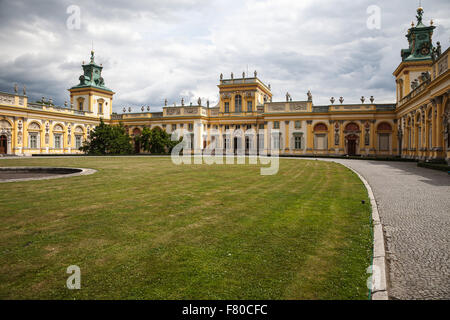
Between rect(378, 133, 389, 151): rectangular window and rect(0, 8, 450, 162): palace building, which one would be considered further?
rect(378, 133, 389, 151): rectangular window

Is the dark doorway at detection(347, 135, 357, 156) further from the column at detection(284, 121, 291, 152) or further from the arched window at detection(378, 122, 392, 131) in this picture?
the column at detection(284, 121, 291, 152)

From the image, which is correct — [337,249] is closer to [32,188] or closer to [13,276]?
[13,276]

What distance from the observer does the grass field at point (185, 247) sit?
127 inches

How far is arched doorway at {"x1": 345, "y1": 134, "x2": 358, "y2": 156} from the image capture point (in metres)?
42.1

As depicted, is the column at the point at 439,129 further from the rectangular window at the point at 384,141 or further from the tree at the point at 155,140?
the tree at the point at 155,140

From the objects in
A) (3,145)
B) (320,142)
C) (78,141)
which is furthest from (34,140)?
(320,142)

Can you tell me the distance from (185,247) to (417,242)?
3970mm

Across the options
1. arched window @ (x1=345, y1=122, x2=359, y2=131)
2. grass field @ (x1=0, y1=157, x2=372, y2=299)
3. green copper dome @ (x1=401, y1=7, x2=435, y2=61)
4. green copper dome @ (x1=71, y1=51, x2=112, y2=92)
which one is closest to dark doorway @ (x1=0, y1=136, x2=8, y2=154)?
green copper dome @ (x1=71, y1=51, x2=112, y2=92)

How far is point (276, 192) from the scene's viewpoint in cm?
929

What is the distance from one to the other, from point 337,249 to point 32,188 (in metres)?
10.0

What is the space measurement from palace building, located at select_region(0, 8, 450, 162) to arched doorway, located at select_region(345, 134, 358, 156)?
140 mm

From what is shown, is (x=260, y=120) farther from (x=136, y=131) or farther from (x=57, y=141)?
(x=57, y=141)

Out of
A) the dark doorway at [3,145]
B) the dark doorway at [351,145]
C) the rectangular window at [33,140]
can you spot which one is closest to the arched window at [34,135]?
the rectangular window at [33,140]

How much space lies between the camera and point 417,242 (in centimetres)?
487
